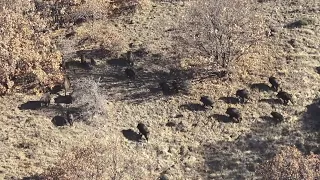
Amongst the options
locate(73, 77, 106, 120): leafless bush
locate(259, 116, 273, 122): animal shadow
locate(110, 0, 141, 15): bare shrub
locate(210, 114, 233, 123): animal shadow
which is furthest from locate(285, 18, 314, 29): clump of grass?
locate(73, 77, 106, 120): leafless bush

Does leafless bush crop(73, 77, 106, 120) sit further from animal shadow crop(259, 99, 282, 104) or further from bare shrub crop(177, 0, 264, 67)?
animal shadow crop(259, 99, 282, 104)

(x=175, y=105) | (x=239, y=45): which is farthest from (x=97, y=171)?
(x=239, y=45)

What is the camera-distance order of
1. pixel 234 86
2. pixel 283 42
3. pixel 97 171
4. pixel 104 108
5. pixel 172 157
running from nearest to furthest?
pixel 97 171 → pixel 172 157 → pixel 104 108 → pixel 234 86 → pixel 283 42

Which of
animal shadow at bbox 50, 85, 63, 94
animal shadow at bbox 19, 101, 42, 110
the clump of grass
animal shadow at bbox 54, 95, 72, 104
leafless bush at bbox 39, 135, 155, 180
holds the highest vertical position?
the clump of grass

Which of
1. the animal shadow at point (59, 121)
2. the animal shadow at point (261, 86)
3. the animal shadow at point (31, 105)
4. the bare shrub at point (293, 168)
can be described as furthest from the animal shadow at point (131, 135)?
the animal shadow at point (261, 86)

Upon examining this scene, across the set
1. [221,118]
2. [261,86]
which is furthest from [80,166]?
[261,86]

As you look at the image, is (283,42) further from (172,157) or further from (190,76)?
(172,157)
